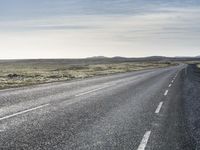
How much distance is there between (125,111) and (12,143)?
18.0 ft

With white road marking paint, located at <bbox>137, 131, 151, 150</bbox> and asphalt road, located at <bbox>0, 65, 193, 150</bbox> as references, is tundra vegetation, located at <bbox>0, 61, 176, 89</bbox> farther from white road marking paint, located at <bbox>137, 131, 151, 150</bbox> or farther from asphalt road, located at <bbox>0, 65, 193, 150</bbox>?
white road marking paint, located at <bbox>137, 131, 151, 150</bbox>

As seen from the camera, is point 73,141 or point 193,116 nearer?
point 73,141

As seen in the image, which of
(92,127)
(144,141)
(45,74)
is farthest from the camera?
(45,74)

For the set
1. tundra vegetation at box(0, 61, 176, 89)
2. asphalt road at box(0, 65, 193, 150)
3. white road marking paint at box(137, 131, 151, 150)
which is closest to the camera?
white road marking paint at box(137, 131, 151, 150)

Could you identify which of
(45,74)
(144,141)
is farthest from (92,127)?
(45,74)

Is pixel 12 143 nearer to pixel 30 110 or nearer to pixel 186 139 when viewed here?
pixel 186 139

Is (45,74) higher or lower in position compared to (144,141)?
lower

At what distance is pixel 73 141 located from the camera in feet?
22.9

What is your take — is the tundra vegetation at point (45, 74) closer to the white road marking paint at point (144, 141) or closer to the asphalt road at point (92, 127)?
the asphalt road at point (92, 127)

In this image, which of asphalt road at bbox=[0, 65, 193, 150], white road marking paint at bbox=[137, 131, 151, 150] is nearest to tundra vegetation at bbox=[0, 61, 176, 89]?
asphalt road at bbox=[0, 65, 193, 150]

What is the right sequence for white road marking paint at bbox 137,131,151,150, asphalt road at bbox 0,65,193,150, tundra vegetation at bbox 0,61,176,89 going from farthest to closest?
tundra vegetation at bbox 0,61,176,89 → asphalt road at bbox 0,65,193,150 → white road marking paint at bbox 137,131,151,150

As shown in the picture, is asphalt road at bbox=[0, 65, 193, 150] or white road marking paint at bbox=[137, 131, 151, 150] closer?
white road marking paint at bbox=[137, 131, 151, 150]

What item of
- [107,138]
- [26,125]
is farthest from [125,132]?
[26,125]

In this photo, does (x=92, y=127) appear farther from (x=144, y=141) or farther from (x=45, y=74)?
(x=45, y=74)
